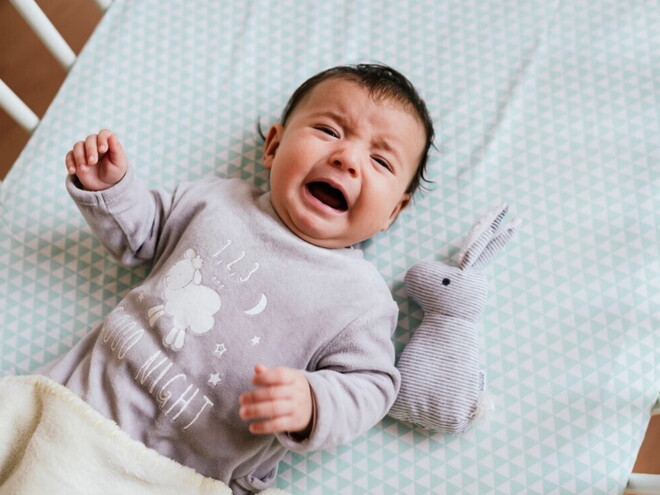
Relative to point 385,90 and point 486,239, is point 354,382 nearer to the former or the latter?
point 486,239

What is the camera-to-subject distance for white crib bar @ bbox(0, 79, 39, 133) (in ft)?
3.46

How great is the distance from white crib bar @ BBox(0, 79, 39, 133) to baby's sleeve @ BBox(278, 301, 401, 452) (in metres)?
0.66

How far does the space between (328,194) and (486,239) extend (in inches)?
10.1

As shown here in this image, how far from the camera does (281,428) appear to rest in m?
0.76

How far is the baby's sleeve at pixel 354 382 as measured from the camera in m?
0.81

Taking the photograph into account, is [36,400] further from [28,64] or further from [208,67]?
[28,64]

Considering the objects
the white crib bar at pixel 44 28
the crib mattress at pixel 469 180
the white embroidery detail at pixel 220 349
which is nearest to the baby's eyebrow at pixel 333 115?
the crib mattress at pixel 469 180

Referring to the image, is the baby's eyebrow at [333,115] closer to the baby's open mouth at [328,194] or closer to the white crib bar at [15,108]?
the baby's open mouth at [328,194]

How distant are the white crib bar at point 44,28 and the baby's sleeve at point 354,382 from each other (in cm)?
71

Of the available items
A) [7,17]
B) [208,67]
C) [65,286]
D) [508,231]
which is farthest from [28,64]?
[508,231]

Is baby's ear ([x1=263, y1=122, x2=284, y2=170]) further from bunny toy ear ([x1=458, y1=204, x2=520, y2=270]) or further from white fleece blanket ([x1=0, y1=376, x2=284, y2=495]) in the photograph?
white fleece blanket ([x1=0, y1=376, x2=284, y2=495])

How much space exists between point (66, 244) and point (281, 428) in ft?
1.74

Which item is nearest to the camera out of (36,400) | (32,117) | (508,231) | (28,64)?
(36,400)

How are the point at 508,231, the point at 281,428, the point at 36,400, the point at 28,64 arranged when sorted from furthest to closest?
the point at 28,64
the point at 508,231
the point at 36,400
the point at 281,428
